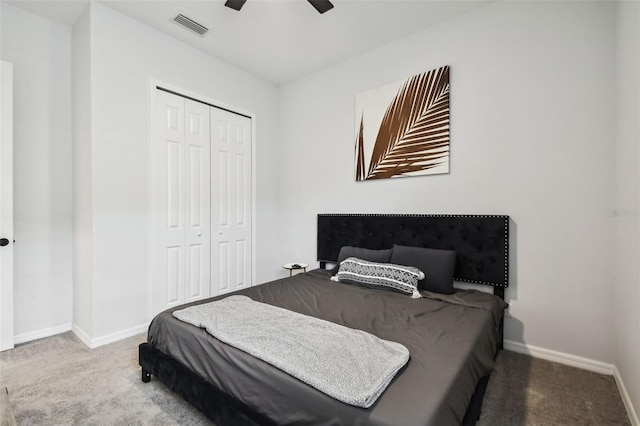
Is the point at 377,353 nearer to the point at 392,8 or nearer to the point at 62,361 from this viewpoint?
the point at 62,361

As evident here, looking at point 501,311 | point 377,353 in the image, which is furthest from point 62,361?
point 501,311

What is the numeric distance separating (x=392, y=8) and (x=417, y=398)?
2.85 meters

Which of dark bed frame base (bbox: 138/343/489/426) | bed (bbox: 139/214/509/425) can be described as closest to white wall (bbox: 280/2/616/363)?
bed (bbox: 139/214/509/425)

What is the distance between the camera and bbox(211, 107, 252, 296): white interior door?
3.40 m

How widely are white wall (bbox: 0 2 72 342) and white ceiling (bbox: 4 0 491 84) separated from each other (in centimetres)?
26

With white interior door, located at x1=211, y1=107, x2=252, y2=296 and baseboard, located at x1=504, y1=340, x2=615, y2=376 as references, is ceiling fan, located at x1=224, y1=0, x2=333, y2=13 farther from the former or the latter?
baseboard, located at x1=504, y1=340, x2=615, y2=376

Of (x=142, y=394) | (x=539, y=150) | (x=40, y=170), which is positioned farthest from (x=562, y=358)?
(x=40, y=170)

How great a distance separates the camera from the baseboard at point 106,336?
2475 millimetres

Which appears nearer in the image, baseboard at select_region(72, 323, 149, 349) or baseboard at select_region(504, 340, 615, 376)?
baseboard at select_region(504, 340, 615, 376)

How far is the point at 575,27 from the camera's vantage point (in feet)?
7.00

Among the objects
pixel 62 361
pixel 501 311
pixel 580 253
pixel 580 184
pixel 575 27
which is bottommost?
pixel 62 361

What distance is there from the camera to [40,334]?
265 centimetres

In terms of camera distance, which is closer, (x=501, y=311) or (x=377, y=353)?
(x=377, y=353)

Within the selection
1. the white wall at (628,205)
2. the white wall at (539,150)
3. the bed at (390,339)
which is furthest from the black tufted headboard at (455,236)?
the white wall at (628,205)
